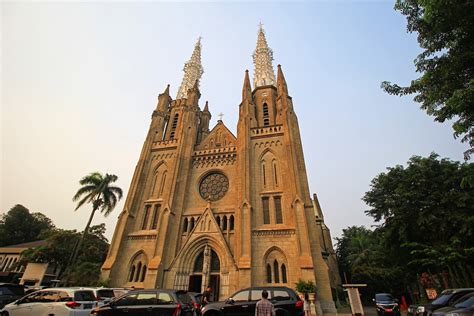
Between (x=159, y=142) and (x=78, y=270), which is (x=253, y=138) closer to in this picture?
(x=159, y=142)

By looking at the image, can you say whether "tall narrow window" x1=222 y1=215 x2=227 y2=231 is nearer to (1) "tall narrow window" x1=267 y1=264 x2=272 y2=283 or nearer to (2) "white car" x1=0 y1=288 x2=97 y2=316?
(1) "tall narrow window" x1=267 y1=264 x2=272 y2=283

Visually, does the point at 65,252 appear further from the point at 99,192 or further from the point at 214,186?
the point at 214,186

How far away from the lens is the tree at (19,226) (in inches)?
1722

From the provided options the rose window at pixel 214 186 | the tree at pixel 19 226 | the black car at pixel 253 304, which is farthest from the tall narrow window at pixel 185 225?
the tree at pixel 19 226

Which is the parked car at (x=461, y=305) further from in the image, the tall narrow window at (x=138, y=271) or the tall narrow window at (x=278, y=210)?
the tall narrow window at (x=138, y=271)

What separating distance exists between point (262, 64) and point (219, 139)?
1680 cm

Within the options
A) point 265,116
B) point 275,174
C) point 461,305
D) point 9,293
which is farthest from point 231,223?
point 461,305

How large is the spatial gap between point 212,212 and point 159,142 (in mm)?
11712

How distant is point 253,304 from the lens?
8.12 m

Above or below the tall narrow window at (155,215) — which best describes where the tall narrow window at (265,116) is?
above

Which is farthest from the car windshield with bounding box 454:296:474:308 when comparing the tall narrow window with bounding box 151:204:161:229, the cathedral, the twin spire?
the twin spire

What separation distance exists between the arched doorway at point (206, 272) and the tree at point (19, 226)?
41.4 meters

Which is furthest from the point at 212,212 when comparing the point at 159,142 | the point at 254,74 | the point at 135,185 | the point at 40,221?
the point at 40,221

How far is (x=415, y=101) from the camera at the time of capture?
28.2ft
